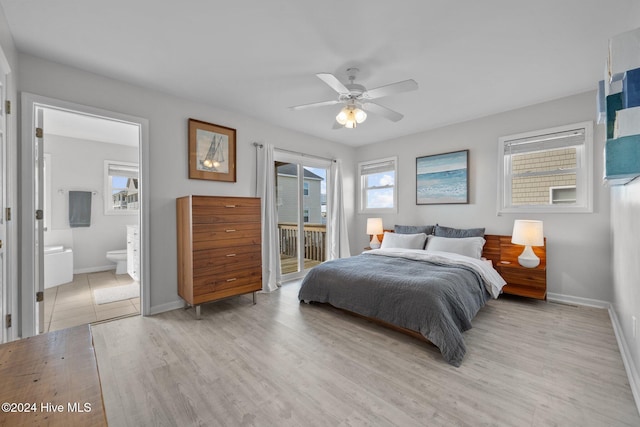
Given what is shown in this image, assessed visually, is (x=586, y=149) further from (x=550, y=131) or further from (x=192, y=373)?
(x=192, y=373)

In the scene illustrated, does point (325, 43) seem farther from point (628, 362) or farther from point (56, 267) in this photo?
point (56, 267)

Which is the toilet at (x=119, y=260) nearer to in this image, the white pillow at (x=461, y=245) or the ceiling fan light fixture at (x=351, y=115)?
the ceiling fan light fixture at (x=351, y=115)

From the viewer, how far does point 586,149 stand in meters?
3.27

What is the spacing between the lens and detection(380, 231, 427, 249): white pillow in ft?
13.5

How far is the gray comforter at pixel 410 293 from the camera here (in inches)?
87.4

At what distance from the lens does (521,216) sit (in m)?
3.71

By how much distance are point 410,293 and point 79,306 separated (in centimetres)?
388

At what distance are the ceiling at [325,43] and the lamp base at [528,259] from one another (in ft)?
6.28

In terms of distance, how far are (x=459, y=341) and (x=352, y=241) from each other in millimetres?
3604

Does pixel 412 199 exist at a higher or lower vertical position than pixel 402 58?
lower

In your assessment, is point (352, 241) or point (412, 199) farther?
point (352, 241)

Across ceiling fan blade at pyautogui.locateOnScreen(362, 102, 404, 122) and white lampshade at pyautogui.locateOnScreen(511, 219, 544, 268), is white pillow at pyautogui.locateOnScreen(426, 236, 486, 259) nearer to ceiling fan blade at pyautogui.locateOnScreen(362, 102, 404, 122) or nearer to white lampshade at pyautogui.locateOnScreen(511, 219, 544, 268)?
white lampshade at pyautogui.locateOnScreen(511, 219, 544, 268)

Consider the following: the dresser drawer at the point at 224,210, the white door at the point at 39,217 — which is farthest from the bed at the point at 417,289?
the white door at the point at 39,217

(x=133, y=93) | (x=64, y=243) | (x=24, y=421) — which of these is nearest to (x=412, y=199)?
(x=133, y=93)
